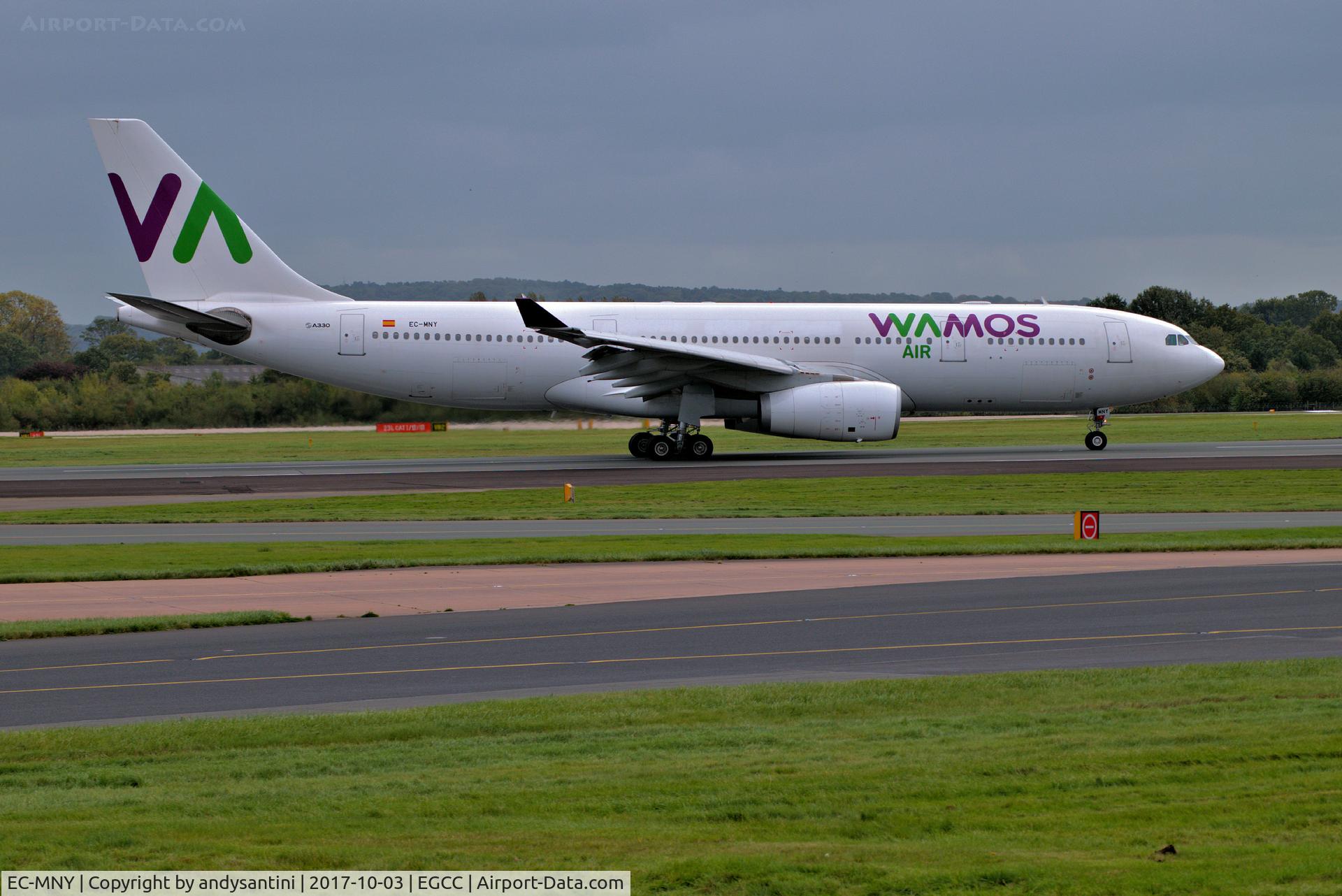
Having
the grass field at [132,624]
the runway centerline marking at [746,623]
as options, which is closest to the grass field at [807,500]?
the runway centerline marking at [746,623]

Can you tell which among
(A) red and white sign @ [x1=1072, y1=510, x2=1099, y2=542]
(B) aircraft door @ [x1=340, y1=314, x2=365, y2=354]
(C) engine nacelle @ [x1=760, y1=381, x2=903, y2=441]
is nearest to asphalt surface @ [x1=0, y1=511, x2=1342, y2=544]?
(A) red and white sign @ [x1=1072, y1=510, x2=1099, y2=542]

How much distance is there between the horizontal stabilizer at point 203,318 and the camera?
35.3 m

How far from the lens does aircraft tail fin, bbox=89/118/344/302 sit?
36.7m

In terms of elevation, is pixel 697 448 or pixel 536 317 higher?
pixel 536 317

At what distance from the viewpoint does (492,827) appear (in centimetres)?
698

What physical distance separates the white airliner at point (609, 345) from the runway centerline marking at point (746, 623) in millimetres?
20440

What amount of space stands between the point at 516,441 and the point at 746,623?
121 feet

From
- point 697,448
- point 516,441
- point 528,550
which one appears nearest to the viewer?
point 528,550

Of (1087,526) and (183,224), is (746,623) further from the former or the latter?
(183,224)

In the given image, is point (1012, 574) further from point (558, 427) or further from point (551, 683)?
point (558, 427)

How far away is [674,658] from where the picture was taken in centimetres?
1280

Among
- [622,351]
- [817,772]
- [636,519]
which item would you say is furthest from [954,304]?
[817,772]

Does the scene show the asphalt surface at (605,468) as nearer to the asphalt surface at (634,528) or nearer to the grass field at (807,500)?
the grass field at (807,500)

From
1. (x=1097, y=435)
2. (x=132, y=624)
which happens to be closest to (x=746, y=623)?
(x=132, y=624)
